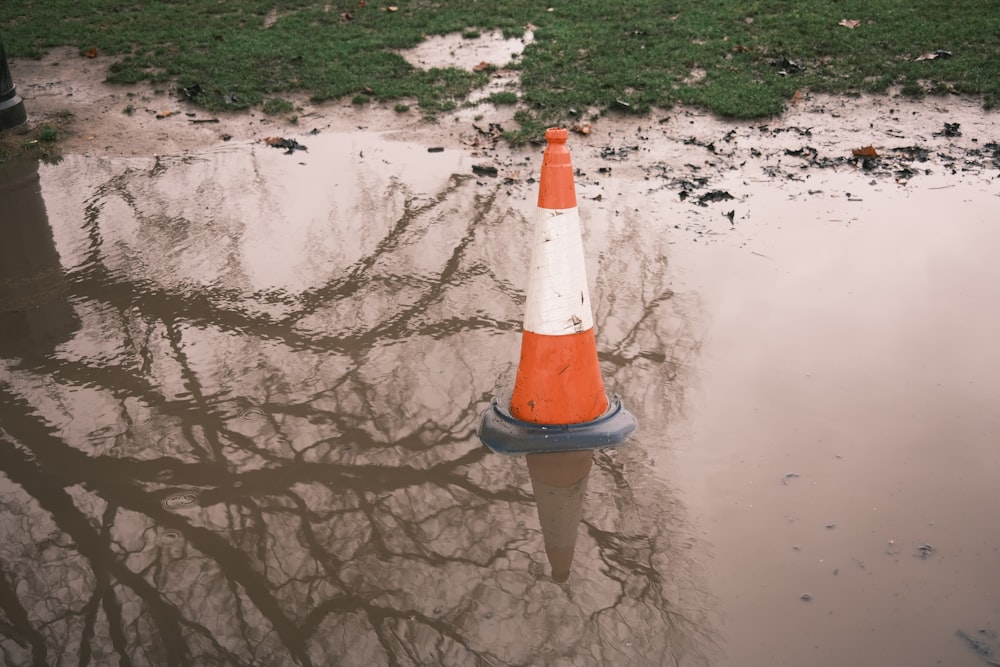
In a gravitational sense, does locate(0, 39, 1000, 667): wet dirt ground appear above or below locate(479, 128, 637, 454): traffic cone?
below

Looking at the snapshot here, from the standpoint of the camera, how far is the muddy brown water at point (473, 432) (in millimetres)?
2627

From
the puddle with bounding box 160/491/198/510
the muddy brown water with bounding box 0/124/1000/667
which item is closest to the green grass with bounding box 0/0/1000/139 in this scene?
the muddy brown water with bounding box 0/124/1000/667

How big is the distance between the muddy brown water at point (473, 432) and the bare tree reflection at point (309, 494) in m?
0.01

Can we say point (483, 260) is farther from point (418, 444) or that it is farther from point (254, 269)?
point (418, 444)

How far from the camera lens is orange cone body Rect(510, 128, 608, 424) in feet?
10.8

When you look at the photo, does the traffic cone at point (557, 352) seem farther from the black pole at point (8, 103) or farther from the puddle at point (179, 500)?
the black pole at point (8, 103)

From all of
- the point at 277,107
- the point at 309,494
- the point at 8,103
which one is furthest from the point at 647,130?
the point at 8,103

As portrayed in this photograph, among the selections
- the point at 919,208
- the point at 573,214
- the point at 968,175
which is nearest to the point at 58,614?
Result: the point at 573,214

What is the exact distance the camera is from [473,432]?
3.54 metres

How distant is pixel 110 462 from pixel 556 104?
5.10m

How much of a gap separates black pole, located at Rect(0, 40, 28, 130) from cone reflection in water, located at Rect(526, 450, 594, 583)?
20.8 ft

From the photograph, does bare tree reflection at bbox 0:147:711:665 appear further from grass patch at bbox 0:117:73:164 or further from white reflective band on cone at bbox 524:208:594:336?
grass patch at bbox 0:117:73:164

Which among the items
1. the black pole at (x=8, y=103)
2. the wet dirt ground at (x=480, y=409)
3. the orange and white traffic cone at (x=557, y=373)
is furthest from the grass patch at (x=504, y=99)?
the orange and white traffic cone at (x=557, y=373)

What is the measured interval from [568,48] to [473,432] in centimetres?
608
